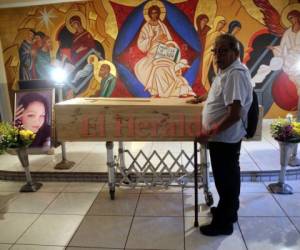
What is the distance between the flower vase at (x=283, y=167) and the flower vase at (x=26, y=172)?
2331 millimetres

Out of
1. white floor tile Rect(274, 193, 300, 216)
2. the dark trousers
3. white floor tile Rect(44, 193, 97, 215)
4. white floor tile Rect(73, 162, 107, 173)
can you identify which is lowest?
white floor tile Rect(44, 193, 97, 215)

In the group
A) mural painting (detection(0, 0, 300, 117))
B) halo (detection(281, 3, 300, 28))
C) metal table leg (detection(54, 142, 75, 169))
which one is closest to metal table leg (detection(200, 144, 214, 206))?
metal table leg (detection(54, 142, 75, 169))

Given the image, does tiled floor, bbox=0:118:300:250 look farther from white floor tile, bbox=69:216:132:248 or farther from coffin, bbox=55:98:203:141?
coffin, bbox=55:98:203:141

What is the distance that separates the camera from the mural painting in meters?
4.79

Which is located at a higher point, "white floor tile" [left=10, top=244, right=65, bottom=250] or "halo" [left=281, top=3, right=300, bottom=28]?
"halo" [left=281, top=3, right=300, bottom=28]

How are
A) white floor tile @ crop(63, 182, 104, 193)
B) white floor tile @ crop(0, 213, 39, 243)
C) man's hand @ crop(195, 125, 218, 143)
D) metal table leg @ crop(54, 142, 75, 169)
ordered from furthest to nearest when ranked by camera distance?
metal table leg @ crop(54, 142, 75, 169)
white floor tile @ crop(63, 182, 104, 193)
white floor tile @ crop(0, 213, 39, 243)
man's hand @ crop(195, 125, 218, 143)

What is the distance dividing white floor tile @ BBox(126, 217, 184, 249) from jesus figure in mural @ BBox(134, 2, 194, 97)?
119 inches

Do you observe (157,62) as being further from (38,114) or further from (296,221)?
(296,221)

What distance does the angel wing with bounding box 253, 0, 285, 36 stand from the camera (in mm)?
4704

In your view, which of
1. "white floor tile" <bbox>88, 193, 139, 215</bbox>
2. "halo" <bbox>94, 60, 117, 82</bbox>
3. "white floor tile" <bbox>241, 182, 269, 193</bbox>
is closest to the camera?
"white floor tile" <bbox>88, 193, 139, 215</bbox>

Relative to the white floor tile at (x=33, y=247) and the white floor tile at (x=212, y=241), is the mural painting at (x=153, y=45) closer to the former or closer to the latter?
the white floor tile at (x=212, y=241)

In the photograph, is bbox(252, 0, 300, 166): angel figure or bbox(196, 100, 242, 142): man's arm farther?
bbox(252, 0, 300, 166): angel figure

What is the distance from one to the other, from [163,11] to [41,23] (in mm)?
2073

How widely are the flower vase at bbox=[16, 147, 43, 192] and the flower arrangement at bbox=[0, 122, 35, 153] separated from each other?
0.07 meters
